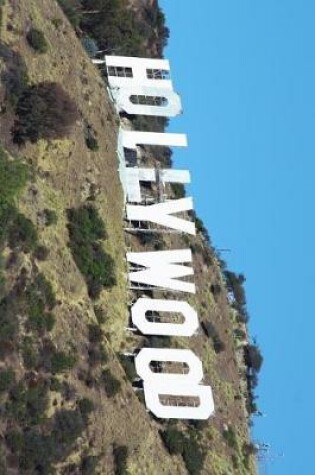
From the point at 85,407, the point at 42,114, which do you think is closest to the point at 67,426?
the point at 85,407

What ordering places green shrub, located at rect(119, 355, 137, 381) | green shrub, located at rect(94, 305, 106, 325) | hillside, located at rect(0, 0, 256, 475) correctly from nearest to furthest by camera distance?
hillside, located at rect(0, 0, 256, 475)
green shrub, located at rect(94, 305, 106, 325)
green shrub, located at rect(119, 355, 137, 381)

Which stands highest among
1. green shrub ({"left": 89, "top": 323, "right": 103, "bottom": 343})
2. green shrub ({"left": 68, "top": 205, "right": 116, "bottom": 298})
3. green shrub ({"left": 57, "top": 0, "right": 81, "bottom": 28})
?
green shrub ({"left": 57, "top": 0, "right": 81, "bottom": 28})

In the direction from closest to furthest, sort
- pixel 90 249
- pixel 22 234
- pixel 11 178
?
pixel 11 178, pixel 22 234, pixel 90 249

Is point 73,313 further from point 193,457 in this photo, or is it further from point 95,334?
point 193,457

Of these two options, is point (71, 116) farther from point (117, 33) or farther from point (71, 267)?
point (117, 33)

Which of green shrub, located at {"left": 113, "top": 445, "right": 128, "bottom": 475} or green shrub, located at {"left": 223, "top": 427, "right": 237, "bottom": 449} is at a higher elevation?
green shrub, located at {"left": 223, "top": 427, "right": 237, "bottom": 449}

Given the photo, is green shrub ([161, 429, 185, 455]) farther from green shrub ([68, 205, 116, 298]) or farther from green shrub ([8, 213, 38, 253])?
green shrub ([8, 213, 38, 253])

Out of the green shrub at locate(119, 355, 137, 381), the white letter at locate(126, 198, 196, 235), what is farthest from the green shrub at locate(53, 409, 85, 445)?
the white letter at locate(126, 198, 196, 235)
